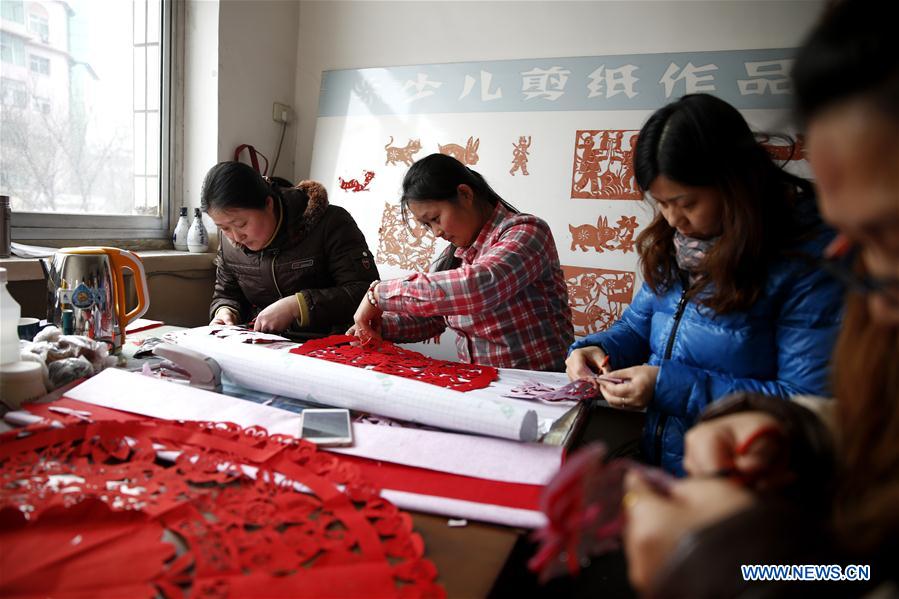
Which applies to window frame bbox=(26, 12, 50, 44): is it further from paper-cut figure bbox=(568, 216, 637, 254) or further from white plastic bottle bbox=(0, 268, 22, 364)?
paper-cut figure bbox=(568, 216, 637, 254)

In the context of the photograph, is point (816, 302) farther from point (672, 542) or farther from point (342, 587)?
point (342, 587)

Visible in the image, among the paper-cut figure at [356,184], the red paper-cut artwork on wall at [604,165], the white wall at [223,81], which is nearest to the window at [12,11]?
the white wall at [223,81]

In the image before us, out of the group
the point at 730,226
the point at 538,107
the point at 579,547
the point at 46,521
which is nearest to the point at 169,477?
the point at 46,521

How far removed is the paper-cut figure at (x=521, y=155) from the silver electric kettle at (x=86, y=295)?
1845 millimetres

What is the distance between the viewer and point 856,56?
13.8 inches

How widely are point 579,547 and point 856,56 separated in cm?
38

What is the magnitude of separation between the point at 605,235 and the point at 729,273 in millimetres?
1587

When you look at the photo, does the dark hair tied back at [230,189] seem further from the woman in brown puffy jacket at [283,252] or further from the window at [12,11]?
the window at [12,11]

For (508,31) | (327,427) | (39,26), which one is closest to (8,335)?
(327,427)

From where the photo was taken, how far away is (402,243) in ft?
9.53

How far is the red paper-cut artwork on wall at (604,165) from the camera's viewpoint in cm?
246

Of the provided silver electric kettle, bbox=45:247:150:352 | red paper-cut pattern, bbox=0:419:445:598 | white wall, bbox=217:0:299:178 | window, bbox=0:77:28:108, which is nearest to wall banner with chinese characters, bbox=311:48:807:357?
white wall, bbox=217:0:299:178

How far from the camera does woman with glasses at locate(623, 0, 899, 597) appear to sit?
1.12 feet

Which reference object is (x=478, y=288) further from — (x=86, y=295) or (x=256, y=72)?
(x=256, y=72)
